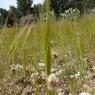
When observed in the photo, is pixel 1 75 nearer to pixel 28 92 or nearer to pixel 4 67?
pixel 4 67

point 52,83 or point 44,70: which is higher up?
point 52,83

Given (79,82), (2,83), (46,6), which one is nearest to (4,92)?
(2,83)

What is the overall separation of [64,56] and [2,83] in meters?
0.93

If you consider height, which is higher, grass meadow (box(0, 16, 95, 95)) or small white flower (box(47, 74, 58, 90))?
small white flower (box(47, 74, 58, 90))

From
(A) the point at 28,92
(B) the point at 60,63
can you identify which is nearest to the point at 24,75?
(A) the point at 28,92

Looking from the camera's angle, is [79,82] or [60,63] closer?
[79,82]

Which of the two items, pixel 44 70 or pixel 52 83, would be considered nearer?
pixel 52 83

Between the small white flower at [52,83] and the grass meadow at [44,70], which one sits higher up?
the small white flower at [52,83]

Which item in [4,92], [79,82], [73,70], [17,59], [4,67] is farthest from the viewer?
[17,59]

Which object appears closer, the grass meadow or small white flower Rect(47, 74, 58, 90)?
small white flower Rect(47, 74, 58, 90)

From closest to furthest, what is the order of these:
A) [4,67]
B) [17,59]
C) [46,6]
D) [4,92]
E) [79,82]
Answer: [46,6] → [79,82] → [4,92] → [4,67] → [17,59]

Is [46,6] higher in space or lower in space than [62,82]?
higher

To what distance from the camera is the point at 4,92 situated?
2.11 m

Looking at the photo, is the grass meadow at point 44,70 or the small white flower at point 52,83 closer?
the small white flower at point 52,83
